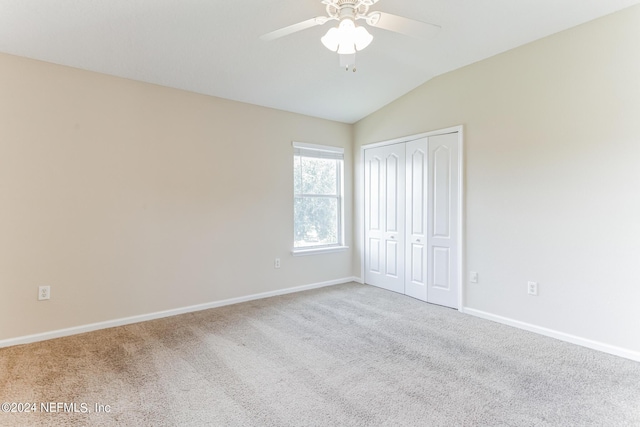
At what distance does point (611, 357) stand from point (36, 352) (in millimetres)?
4660

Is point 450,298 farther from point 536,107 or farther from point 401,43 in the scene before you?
point 401,43

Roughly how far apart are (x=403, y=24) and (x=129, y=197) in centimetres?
297

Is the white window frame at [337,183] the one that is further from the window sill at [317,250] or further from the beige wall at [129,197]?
the beige wall at [129,197]

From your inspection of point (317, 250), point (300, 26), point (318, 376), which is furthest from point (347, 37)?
point (317, 250)

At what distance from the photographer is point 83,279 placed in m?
3.18

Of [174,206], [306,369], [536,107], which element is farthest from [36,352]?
[536,107]

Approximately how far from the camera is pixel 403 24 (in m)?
2.05

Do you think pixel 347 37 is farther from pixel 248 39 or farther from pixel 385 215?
pixel 385 215

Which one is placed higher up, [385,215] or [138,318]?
[385,215]

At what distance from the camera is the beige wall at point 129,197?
9.53 feet

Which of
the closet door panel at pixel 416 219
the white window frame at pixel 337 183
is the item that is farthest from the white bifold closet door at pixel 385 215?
the white window frame at pixel 337 183

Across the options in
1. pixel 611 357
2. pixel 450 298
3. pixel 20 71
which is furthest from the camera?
pixel 450 298

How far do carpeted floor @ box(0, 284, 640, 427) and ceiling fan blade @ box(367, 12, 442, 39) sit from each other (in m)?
2.30

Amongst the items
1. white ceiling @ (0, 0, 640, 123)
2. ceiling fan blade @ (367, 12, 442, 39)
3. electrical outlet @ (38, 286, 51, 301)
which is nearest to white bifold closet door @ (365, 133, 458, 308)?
white ceiling @ (0, 0, 640, 123)
